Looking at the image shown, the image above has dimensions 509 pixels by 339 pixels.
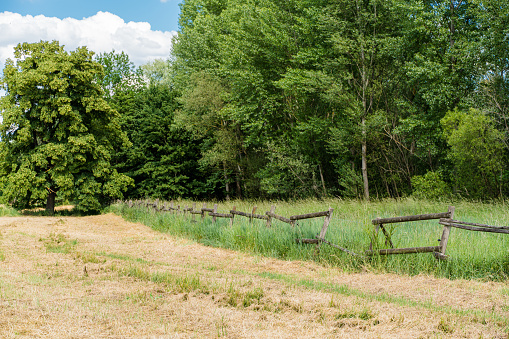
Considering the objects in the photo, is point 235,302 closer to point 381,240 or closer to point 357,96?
point 381,240

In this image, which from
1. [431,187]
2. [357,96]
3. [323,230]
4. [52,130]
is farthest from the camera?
[52,130]

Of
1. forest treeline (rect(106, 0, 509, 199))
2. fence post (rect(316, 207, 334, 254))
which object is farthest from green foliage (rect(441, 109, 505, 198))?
fence post (rect(316, 207, 334, 254))

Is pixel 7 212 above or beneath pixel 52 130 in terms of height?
beneath

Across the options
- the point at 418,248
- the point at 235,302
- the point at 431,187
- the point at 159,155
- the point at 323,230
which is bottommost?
the point at 235,302

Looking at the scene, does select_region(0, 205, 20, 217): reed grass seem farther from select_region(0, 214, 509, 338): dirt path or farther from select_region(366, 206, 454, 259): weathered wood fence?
select_region(366, 206, 454, 259): weathered wood fence

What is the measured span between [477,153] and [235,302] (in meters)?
14.4

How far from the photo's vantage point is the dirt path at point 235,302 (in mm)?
5199

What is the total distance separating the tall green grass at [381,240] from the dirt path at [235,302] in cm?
53

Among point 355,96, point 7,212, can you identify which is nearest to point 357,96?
point 355,96

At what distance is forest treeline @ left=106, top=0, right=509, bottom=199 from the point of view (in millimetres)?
18562

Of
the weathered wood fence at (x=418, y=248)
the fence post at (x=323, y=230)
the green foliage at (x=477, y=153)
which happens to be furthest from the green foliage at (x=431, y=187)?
the weathered wood fence at (x=418, y=248)

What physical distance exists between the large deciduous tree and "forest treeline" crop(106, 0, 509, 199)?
290 inches

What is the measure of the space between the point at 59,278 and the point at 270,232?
18.2 ft

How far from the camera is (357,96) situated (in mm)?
24422
